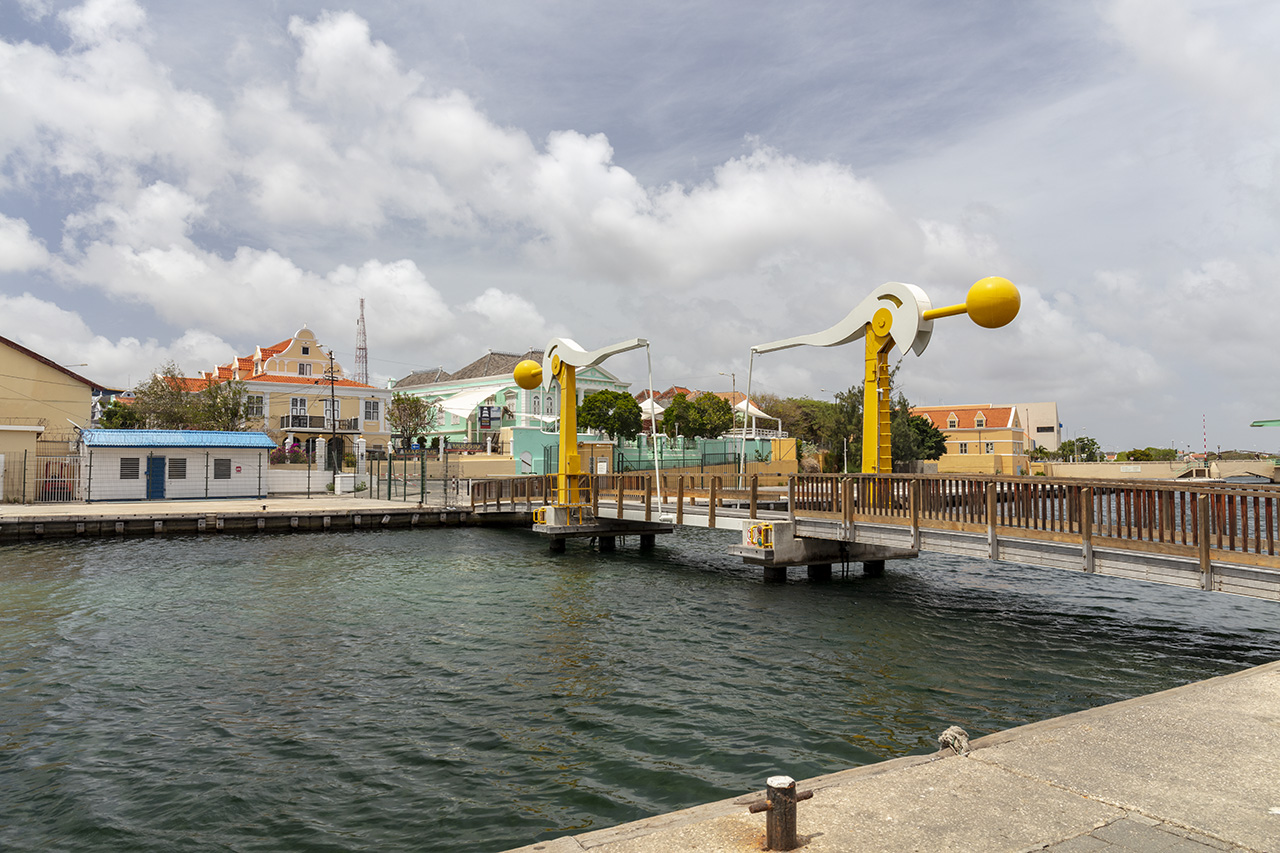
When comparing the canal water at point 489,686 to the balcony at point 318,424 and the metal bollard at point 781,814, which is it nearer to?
the metal bollard at point 781,814

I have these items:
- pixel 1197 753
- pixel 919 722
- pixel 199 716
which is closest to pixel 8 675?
pixel 199 716

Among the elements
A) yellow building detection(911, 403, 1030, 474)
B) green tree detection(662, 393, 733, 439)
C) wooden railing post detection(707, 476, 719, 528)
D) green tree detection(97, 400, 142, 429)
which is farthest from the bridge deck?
yellow building detection(911, 403, 1030, 474)

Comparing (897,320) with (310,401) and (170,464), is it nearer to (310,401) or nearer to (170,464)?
(170,464)

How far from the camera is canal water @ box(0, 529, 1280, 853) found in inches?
295

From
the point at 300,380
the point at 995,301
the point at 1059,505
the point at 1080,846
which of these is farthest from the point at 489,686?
the point at 300,380

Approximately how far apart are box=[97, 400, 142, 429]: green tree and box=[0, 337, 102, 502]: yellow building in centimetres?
2581

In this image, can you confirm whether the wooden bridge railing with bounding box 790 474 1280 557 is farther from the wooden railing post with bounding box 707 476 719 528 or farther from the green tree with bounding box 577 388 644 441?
the green tree with bounding box 577 388 644 441

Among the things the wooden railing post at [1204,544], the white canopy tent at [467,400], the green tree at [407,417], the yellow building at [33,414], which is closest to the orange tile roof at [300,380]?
the green tree at [407,417]

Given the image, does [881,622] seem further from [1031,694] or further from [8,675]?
[8,675]

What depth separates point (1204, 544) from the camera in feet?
38.3

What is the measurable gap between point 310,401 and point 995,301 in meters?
63.1

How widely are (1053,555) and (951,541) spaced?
2.38m

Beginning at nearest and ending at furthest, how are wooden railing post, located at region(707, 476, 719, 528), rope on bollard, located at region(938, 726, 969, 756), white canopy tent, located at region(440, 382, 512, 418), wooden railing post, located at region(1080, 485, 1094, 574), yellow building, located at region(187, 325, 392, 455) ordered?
rope on bollard, located at region(938, 726, 969, 756), wooden railing post, located at region(1080, 485, 1094, 574), wooden railing post, located at region(707, 476, 719, 528), yellow building, located at region(187, 325, 392, 455), white canopy tent, located at region(440, 382, 512, 418)

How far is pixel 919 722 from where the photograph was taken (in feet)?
31.7
